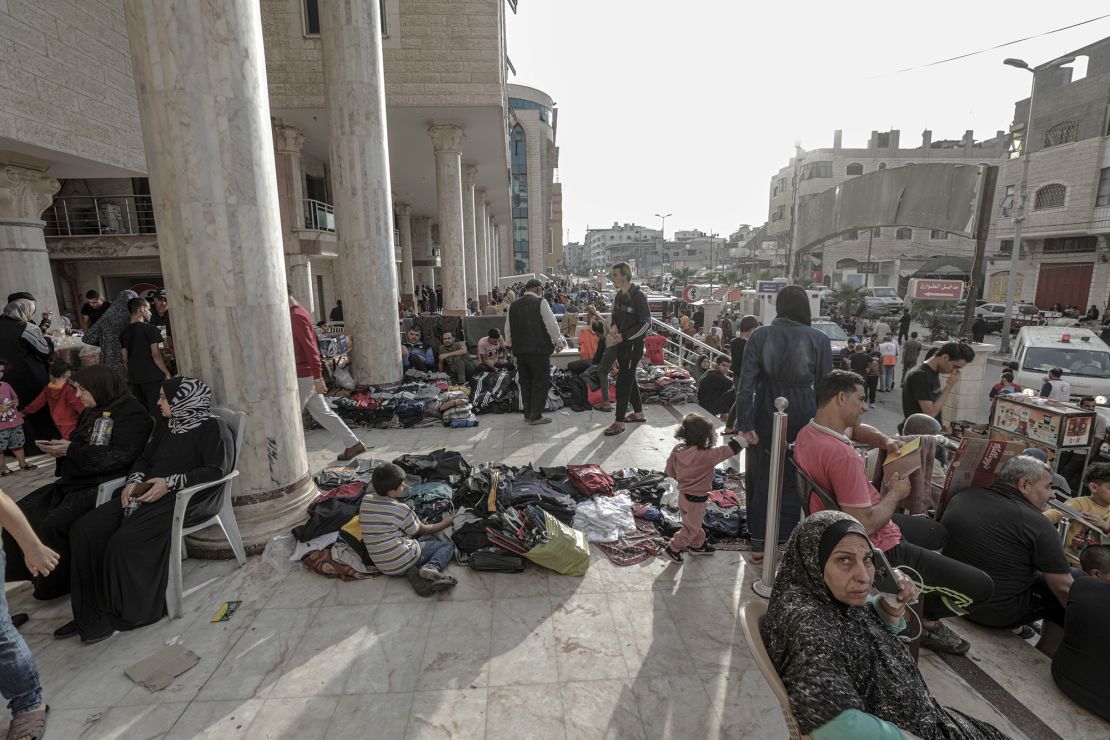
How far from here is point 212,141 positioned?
12.0 feet

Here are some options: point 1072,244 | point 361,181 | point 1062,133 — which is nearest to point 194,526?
point 361,181

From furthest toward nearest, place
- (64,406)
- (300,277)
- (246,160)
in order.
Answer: (300,277) < (64,406) < (246,160)

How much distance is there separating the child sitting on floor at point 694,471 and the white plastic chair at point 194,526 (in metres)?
3.07

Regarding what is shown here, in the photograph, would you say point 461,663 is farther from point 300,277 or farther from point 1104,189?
point 1104,189

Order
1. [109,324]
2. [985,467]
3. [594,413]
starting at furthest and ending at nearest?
[594,413] → [109,324] → [985,467]

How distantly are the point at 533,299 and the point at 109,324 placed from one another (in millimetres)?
4894

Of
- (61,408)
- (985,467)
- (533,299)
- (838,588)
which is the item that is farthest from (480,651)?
(61,408)

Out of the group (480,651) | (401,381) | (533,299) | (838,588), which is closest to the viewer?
(838,588)

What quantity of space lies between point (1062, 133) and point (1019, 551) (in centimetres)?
3318

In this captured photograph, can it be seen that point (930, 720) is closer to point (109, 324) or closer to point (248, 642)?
point (248, 642)

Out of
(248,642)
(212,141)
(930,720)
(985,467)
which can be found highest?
(212,141)

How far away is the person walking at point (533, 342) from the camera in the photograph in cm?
681

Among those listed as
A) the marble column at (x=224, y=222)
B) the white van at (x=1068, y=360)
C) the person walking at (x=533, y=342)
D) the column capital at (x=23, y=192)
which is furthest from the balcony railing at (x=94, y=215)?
the white van at (x=1068, y=360)

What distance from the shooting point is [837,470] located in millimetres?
2744
